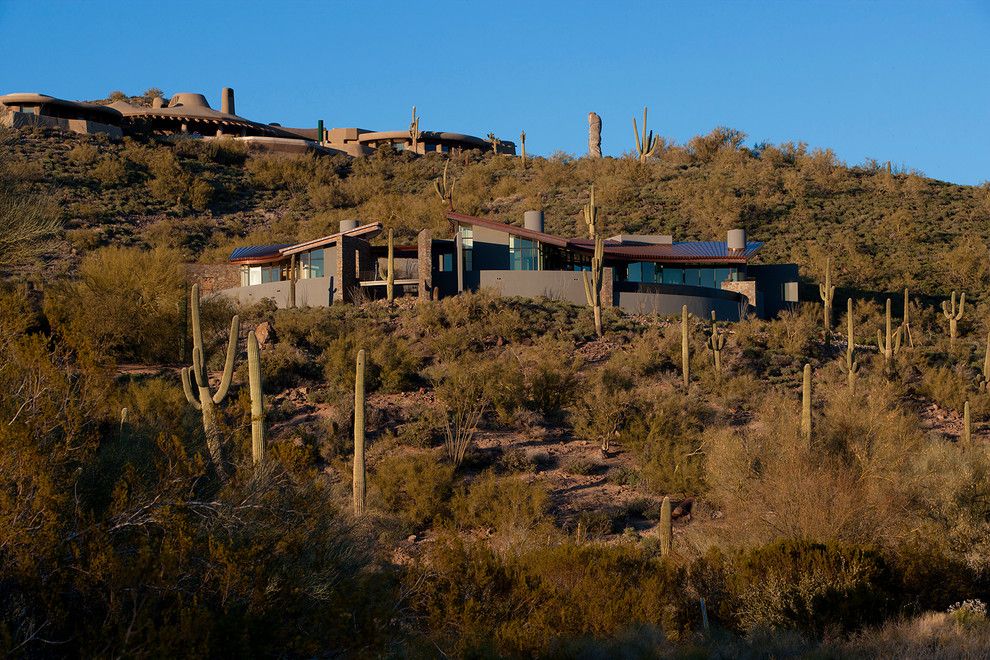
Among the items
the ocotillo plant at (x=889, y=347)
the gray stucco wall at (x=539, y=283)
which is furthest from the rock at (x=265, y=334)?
the ocotillo plant at (x=889, y=347)

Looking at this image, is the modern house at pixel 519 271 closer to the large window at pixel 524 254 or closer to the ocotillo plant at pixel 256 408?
the large window at pixel 524 254

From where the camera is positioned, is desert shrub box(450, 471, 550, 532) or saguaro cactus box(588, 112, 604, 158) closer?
desert shrub box(450, 471, 550, 532)

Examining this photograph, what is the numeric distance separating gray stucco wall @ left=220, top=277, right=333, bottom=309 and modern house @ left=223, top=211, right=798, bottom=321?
0.04m

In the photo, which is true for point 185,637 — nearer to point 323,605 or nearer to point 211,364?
point 323,605

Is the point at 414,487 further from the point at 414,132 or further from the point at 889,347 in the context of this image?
the point at 414,132

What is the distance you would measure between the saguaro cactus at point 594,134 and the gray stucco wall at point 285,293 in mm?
39974

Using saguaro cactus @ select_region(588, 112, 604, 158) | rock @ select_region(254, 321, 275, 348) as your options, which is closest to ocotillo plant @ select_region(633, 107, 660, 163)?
saguaro cactus @ select_region(588, 112, 604, 158)

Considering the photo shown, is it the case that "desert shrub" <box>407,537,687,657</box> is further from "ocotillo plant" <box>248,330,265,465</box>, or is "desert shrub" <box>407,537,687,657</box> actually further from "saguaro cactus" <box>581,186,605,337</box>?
"saguaro cactus" <box>581,186,605,337</box>

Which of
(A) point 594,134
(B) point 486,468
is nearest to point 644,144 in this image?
(A) point 594,134

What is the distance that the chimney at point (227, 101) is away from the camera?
90.4m

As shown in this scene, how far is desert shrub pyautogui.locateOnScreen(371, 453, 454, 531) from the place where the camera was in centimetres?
2517

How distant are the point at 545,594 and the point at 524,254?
2789 centimetres

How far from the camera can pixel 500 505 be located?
82.5ft

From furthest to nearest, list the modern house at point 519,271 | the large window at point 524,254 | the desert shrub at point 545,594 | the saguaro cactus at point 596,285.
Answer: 1. the large window at point 524,254
2. the modern house at point 519,271
3. the saguaro cactus at point 596,285
4. the desert shrub at point 545,594
